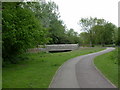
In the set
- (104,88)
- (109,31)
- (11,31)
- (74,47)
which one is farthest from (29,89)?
(109,31)

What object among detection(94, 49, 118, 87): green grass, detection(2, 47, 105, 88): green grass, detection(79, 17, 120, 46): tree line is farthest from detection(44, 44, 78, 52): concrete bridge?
detection(94, 49, 118, 87): green grass

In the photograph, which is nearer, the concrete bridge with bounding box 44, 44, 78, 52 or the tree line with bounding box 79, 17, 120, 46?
the concrete bridge with bounding box 44, 44, 78, 52

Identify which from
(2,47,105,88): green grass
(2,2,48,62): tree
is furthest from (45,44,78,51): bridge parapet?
(2,47,105,88): green grass

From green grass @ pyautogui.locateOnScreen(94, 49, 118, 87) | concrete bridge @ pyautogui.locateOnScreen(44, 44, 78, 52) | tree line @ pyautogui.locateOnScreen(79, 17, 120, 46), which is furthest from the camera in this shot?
tree line @ pyautogui.locateOnScreen(79, 17, 120, 46)

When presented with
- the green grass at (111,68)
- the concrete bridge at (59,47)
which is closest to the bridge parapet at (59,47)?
the concrete bridge at (59,47)

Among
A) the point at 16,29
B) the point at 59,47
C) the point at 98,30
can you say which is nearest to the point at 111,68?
the point at 16,29

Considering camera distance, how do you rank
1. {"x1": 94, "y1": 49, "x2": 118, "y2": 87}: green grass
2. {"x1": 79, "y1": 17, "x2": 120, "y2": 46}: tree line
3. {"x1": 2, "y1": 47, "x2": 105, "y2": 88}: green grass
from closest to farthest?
1. {"x1": 2, "y1": 47, "x2": 105, "y2": 88}: green grass
2. {"x1": 94, "y1": 49, "x2": 118, "y2": 87}: green grass
3. {"x1": 79, "y1": 17, "x2": 120, "y2": 46}: tree line

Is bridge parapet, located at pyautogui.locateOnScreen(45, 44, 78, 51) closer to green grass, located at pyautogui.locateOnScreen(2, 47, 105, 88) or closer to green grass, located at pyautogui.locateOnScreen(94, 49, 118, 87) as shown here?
green grass, located at pyautogui.locateOnScreen(2, 47, 105, 88)

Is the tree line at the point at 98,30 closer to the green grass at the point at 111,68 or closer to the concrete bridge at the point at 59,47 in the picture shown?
the concrete bridge at the point at 59,47

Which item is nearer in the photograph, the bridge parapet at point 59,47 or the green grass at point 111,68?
the green grass at point 111,68

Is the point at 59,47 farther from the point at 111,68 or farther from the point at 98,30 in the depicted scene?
the point at 111,68

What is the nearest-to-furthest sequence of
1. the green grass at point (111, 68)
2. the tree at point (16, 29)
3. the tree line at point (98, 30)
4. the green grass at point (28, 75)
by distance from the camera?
1. the green grass at point (28, 75)
2. the green grass at point (111, 68)
3. the tree at point (16, 29)
4. the tree line at point (98, 30)

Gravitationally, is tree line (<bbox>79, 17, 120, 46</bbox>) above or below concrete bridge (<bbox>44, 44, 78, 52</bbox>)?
above

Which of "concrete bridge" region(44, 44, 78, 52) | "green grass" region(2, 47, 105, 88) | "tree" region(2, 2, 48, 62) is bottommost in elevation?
"green grass" region(2, 47, 105, 88)
